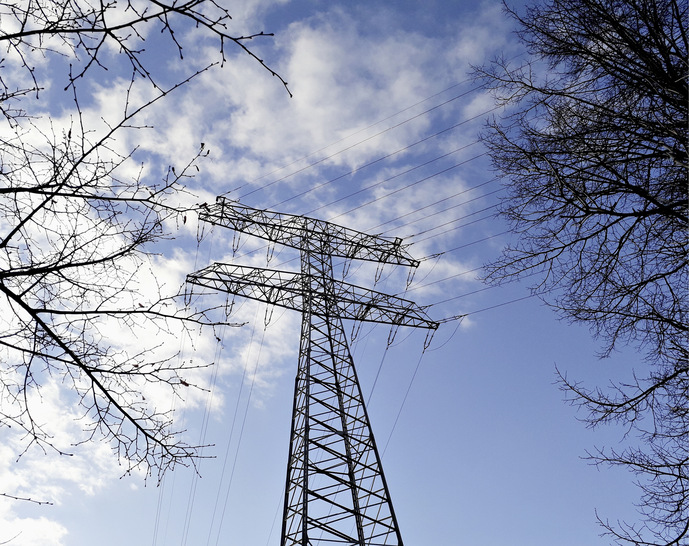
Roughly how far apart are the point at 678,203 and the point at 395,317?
892 centimetres

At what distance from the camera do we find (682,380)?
13.1 ft

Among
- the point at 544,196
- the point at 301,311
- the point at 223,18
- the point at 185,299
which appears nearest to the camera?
the point at 223,18

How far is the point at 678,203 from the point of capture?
3998 mm

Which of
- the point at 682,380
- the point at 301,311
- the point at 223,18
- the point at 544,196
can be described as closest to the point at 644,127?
the point at 544,196

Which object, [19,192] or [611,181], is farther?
[611,181]

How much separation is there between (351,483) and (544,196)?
6.00 meters

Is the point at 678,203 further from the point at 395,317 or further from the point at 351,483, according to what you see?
the point at 395,317

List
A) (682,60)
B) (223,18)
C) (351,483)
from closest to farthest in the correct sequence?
(223,18) → (682,60) → (351,483)

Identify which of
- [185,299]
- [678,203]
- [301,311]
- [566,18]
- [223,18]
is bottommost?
[185,299]

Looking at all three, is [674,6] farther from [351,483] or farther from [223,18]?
[351,483]

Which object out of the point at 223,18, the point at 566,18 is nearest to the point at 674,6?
the point at 566,18

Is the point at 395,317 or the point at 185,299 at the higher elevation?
the point at 395,317

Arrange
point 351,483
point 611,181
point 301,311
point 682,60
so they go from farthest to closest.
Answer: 1. point 301,311
2. point 351,483
3. point 682,60
4. point 611,181

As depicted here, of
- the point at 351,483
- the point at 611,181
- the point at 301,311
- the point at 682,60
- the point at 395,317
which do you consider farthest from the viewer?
the point at 395,317
